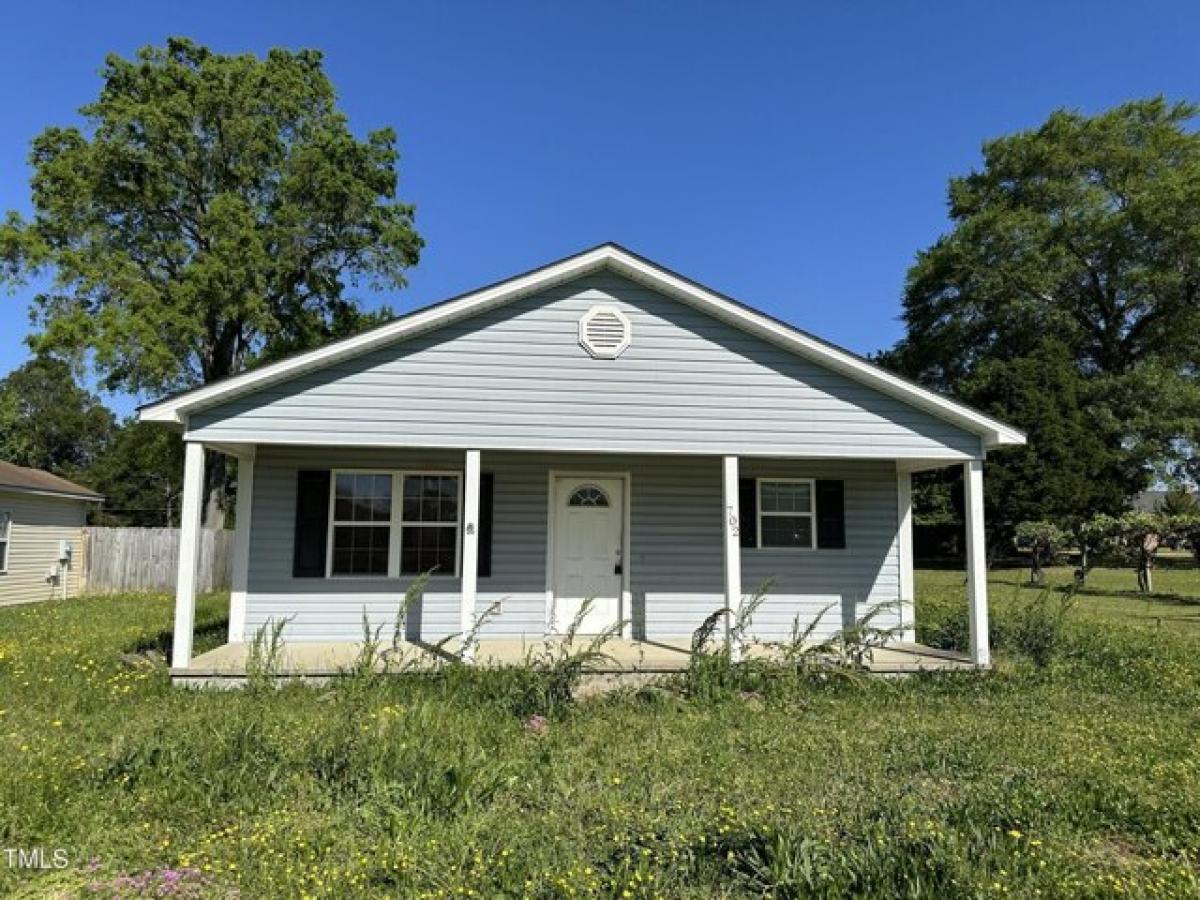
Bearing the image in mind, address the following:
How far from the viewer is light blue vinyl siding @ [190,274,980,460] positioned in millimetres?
8406

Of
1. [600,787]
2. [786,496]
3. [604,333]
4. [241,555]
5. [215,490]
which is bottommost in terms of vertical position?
[600,787]

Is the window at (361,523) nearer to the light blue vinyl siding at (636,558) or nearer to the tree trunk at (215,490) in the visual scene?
the light blue vinyl siding at (636,558)

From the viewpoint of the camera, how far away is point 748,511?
10.7m

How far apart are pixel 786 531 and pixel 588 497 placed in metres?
2.83

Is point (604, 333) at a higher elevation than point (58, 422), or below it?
below

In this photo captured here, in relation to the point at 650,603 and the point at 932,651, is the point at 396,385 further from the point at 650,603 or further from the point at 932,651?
the point at 932,651

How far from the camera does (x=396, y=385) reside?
8516 millimetres

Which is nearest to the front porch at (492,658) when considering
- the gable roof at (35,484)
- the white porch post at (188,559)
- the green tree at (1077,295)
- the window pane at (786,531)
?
the white porch post at (188,559)

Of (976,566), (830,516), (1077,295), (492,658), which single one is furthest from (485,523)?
(1077,295)

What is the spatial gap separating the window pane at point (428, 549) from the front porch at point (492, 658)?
101 cm

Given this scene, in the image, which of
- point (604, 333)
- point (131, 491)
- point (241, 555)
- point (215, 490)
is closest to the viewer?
point (604, 333)

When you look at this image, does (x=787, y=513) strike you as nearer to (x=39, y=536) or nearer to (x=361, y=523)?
(x=361, y=523)

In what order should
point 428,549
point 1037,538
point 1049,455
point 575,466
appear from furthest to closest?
1. point 1049,455
2. point 1037,538
3. point 575,466
4. point 428,549

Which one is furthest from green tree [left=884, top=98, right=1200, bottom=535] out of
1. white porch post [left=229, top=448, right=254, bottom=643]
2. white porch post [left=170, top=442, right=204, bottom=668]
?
white porch post [left=170, top=442, right=204, bottom=668]
